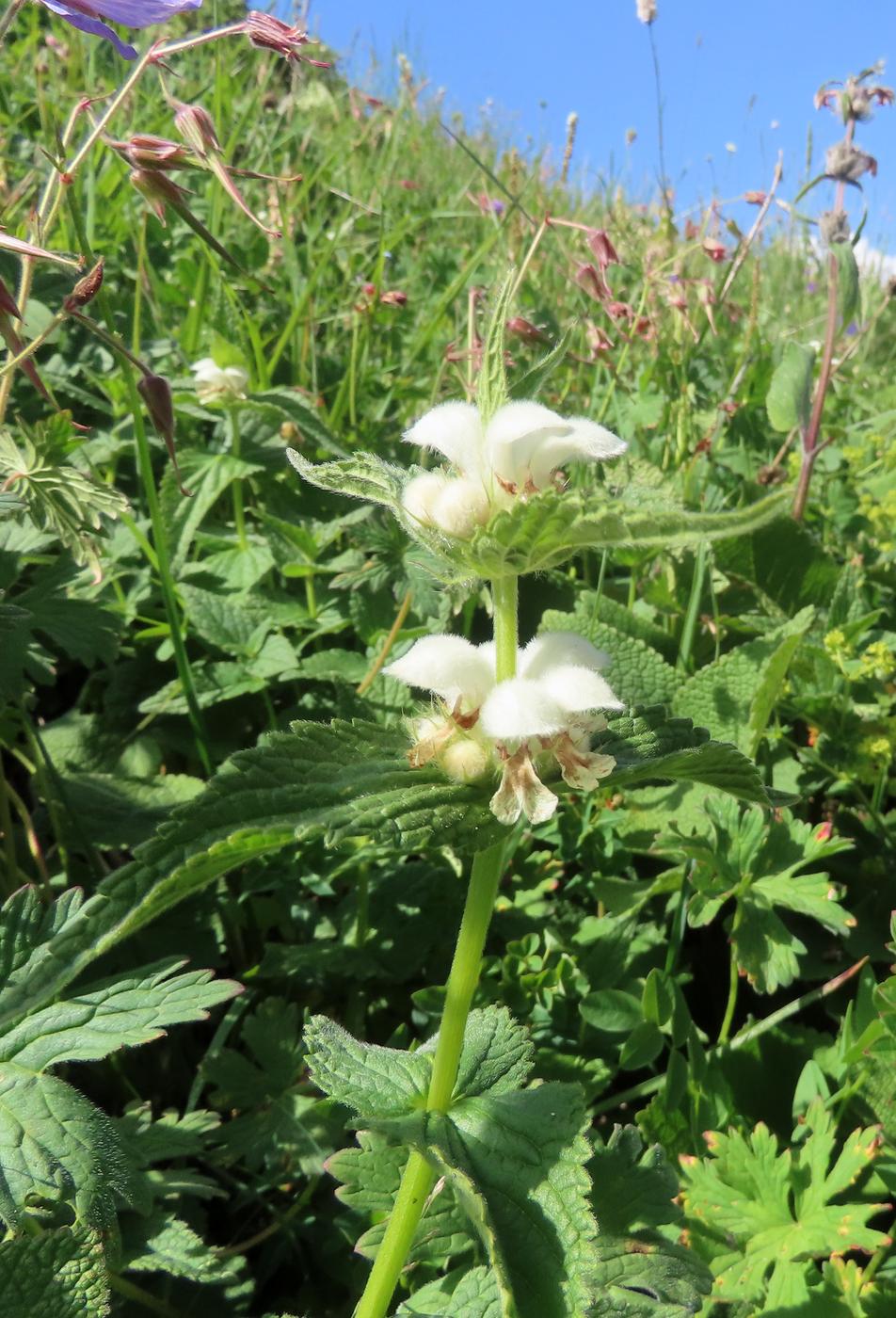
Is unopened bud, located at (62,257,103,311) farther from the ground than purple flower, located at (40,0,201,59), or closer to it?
closer to it

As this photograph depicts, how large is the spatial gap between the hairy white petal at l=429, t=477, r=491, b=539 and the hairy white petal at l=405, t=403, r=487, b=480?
0.02 meters

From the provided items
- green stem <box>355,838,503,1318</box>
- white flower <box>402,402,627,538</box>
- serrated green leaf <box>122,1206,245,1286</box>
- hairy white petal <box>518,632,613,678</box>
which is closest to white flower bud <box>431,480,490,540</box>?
white flower <box>402,402,627,538</box>

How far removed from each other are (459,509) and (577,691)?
143 mm

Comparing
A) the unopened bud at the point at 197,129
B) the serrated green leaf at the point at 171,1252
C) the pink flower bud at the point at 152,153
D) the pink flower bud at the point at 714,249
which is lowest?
the serrated green leaf at the point at 171,1252

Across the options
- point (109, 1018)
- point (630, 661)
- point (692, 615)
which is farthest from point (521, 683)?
point (692, 615)

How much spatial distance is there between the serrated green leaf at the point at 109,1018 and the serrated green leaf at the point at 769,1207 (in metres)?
0.51

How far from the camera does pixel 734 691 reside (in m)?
1.45

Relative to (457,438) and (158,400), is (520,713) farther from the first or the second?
(158,400)

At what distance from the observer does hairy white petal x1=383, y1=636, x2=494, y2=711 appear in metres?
0.70

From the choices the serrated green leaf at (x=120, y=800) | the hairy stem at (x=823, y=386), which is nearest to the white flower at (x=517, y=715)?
the serrated green leaf at (x=120, y=800)

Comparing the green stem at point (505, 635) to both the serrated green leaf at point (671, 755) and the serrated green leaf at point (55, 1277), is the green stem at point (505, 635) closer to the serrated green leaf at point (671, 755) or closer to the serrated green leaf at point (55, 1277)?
the serrated green leaf at point (671, 755)

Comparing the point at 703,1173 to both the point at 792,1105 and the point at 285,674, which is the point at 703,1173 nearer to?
the point at 792,1105

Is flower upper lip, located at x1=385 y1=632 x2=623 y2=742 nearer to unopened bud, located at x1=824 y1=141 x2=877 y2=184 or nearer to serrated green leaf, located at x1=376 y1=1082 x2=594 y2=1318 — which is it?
serrated green leaf, located at x1=376 y1=1082 x2=594 y2=1318

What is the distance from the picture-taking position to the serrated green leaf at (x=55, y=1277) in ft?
2.44
